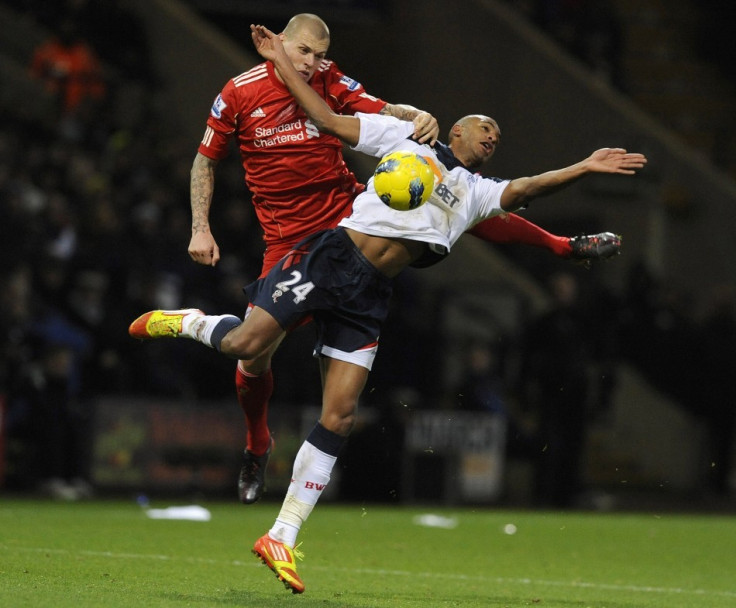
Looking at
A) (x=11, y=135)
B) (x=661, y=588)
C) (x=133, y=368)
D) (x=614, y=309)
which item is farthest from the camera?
(x=614, y=309)

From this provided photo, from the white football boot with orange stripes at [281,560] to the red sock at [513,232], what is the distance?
2.27 m

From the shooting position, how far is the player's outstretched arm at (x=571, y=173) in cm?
750

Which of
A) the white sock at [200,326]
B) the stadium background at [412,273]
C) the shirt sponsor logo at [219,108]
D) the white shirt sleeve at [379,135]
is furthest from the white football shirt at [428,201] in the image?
the stadium background at [412,273]

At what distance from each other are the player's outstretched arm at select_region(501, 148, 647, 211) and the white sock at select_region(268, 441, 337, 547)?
1.70 meters

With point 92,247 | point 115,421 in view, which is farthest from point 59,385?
point 92,247

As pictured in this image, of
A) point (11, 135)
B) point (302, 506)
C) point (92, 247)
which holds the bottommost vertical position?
point (302, 506)

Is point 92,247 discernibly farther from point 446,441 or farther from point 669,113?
point 669,113

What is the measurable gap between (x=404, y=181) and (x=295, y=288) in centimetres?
81

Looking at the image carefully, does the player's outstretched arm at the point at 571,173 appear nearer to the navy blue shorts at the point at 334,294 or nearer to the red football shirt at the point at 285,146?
the navy blue shorts at the point at 334,294

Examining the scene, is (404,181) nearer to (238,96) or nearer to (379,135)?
(379,135)

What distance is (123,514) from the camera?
493 inches

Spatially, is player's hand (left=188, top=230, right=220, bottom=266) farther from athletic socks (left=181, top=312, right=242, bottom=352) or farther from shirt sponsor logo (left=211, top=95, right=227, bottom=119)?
shirt sponsor logo (left=211, top=95, right=227, bottom=119)

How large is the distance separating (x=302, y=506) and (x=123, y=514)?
5357 millimetres

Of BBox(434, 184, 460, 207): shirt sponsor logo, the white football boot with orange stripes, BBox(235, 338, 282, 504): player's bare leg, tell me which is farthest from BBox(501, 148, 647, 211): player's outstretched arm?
the white football boot with orange stripes
